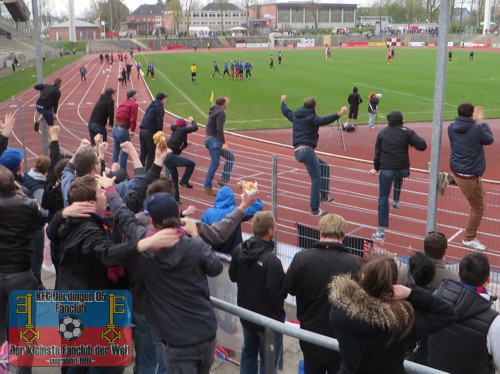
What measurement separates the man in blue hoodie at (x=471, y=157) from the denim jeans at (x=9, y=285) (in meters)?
6.15

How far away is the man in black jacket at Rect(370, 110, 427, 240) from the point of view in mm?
9227

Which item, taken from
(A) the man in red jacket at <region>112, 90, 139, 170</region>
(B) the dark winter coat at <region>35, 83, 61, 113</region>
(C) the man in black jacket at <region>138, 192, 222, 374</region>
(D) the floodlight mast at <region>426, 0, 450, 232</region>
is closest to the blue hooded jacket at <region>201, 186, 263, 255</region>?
(C) the man in black jacket at <region>138, 192, 222, 374</region>

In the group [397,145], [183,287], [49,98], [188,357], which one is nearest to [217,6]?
[49,98]

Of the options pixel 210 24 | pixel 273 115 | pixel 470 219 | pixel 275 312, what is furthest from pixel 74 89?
pixel 210 24

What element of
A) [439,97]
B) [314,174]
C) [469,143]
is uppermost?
[439,97]

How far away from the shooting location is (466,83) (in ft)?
118

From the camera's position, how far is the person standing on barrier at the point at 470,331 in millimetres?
4016

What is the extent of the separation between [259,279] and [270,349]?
0.88m

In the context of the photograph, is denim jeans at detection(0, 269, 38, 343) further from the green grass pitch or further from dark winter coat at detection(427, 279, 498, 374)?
the green grass pitch

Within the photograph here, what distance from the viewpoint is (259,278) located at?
187 inches

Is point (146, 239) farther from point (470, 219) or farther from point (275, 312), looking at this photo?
point (470, 219)

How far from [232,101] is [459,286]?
2683 centimetres

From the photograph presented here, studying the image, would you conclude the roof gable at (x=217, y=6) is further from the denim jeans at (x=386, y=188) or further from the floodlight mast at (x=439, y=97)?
the floodlight mast at (x=439, y=97)

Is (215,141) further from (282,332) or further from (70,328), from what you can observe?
(282,332)
